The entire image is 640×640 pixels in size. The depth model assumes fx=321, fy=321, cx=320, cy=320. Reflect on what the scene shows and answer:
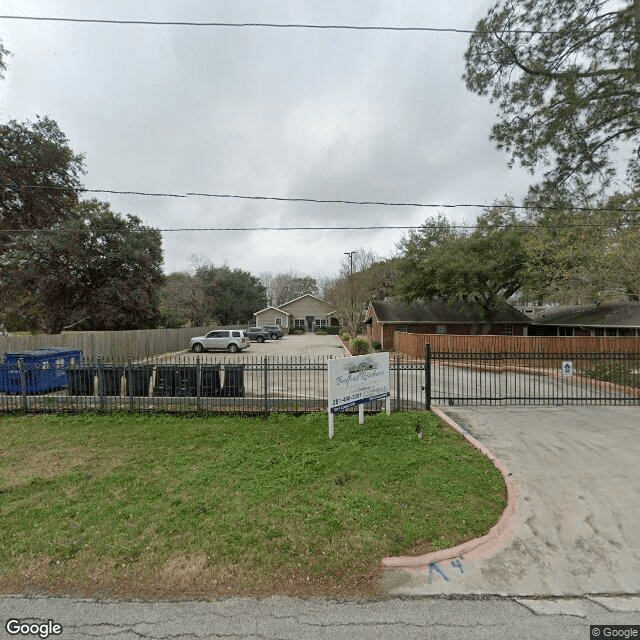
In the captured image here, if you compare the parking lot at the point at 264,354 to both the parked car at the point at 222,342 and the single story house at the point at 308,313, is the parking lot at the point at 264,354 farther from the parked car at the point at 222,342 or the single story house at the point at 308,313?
the single story house at the point at 308,313

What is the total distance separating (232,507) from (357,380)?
3421mm

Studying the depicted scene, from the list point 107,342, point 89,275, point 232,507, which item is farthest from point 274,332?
point 232,507

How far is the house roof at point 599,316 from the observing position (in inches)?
763

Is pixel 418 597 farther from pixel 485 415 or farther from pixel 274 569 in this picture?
pixel 485 415

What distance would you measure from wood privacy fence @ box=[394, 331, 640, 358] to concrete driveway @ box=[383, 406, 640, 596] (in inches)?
330

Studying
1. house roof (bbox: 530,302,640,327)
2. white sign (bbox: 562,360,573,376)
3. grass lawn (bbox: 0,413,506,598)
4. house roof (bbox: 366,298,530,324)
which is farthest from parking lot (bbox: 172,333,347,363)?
house roof (bbox: 530,302,640,327)

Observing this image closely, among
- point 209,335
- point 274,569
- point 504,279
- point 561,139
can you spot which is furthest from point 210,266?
point 274,569

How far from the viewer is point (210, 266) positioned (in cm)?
4916

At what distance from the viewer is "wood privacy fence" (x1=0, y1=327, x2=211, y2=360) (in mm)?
14141

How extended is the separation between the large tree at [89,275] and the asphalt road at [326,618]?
62.1ft

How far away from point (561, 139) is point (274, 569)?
1317 cm

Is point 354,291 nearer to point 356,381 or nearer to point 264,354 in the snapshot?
point 264,354

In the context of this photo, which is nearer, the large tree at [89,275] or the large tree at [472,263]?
the large tree at [89,275]

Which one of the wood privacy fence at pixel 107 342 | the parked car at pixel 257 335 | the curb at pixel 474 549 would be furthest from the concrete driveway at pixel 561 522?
the parked car at pixel 257 335
